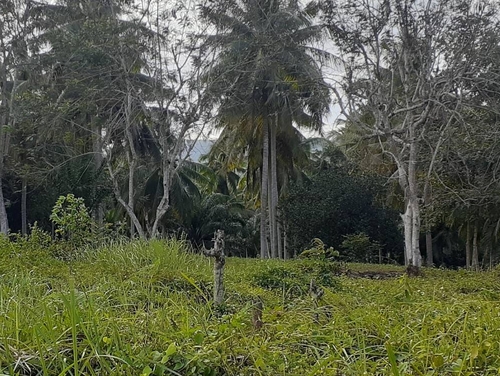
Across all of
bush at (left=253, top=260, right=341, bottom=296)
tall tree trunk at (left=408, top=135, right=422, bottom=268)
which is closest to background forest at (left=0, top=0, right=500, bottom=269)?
tall tree trunk at (left=408, top=135, right=422, bottom=268)

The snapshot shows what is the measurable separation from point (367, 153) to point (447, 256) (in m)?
10.8

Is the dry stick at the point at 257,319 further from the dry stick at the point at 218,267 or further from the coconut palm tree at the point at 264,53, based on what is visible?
the coconut palm tree at the point at 264,53

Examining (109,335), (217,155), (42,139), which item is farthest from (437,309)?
(217,155)

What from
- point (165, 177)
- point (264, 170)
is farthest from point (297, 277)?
point (264, 170)

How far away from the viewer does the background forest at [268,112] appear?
10.4 metres

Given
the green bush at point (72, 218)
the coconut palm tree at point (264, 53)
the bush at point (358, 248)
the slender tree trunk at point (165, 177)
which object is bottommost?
the bush at point (358, 248)

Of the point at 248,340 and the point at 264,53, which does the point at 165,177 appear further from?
the point at 248,340

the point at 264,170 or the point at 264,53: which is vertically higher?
the point at 264,53

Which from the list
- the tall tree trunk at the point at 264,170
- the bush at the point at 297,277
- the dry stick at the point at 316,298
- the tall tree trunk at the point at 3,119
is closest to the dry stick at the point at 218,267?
the dry stick at the point at 316,298

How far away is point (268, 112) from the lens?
1802 centimetres

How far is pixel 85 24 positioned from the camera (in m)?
12.7

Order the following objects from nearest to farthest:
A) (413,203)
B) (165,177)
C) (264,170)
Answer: (413,203) → (165,177) → (264,170)

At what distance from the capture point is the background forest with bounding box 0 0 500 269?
10.4 metres

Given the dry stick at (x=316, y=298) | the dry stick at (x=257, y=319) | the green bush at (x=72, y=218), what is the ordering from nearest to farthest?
1. the dry stick at (x=257, y=319)
2. the dry stick at (x=316, y=298)
3. the green bush at (x=72, y=218)
